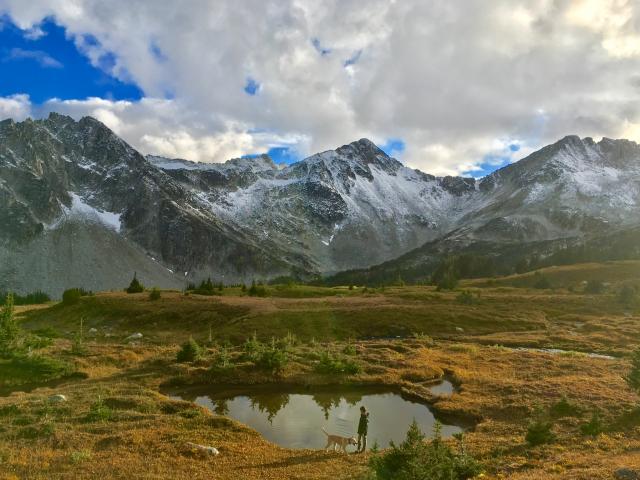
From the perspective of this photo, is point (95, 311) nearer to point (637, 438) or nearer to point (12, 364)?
point (12, 364)

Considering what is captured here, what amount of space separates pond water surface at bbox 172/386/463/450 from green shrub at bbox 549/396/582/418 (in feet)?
24.0

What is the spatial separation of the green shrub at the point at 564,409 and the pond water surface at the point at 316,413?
288 inches

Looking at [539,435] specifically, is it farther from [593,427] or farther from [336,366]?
[336,366]

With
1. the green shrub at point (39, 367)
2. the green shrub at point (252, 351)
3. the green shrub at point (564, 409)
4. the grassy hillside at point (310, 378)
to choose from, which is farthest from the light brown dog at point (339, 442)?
the green shrub at point (39, 367)

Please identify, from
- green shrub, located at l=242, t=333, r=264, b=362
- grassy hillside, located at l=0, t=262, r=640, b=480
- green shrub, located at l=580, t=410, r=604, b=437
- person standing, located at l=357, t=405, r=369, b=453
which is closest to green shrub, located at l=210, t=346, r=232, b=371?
grassy hillside, located at l=0, t=262, r=640, b=480

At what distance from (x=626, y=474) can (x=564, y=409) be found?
16318mm

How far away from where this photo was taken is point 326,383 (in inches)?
1742

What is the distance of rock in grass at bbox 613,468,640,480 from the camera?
18.7 meters

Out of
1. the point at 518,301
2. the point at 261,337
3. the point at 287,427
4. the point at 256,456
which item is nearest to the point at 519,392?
the point at 287,427

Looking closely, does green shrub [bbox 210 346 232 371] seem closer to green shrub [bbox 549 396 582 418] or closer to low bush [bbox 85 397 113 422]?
low bush [bbox 85 397 113 422]

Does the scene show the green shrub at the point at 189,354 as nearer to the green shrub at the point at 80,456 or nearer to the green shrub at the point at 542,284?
the green shrub at the point at 80,456

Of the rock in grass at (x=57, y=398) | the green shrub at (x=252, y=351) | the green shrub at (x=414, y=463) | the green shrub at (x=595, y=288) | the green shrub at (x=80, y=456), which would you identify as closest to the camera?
the green shrub at (x=414, y=463)

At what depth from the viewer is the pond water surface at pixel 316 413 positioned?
31.6 metres

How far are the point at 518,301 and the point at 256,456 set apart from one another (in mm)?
94255
